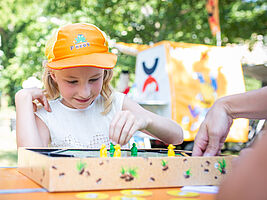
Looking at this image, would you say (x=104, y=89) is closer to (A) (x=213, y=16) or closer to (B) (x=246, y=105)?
(B) (x=246, y=105)

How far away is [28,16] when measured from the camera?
8102mm

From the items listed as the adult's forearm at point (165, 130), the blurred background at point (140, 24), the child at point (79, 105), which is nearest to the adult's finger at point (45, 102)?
the child at point (79, 105)

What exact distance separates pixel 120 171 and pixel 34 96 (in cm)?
96

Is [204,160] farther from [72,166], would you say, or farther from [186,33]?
[186,33]

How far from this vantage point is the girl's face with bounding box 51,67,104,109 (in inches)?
56.2

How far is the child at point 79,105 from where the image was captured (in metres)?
1.36

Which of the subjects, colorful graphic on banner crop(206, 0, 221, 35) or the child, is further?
colorful graphic on banner crop(206, 0, 221, 35)

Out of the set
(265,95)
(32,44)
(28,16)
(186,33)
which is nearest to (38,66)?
(32,44)

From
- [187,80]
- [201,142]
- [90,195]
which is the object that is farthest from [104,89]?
[187,80]

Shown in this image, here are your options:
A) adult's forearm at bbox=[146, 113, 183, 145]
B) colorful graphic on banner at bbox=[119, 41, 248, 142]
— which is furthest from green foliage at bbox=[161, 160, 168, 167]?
colorful graphic on banner at bbox=[119, 41, 248, 142]

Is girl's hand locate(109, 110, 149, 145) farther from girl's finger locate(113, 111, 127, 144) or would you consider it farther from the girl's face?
the girl's face

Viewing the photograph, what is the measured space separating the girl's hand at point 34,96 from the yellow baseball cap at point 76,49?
274mm

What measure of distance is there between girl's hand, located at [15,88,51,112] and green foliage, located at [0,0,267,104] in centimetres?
540

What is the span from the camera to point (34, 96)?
5.33 ft
